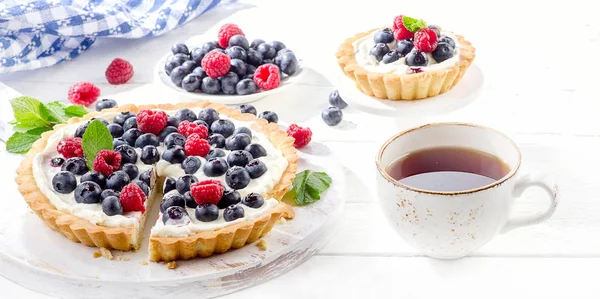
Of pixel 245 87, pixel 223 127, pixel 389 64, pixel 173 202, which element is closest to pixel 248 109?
pixel 245 87

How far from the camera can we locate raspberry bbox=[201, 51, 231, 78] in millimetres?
3133

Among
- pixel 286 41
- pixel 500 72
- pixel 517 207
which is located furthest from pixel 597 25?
pixel 517 207

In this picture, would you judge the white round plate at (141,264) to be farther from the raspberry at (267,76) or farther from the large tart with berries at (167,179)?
the raspberry at (267,76)

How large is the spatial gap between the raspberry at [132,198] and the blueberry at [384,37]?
125cm

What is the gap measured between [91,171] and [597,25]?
8.50 ft

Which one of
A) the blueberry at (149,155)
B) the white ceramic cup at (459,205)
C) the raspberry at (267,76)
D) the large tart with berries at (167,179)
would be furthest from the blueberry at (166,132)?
the white ceramic cup at (459,205)

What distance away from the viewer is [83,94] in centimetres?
317

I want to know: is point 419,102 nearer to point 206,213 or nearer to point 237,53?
point 237,53

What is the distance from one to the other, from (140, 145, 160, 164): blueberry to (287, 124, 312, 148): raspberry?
46 cm

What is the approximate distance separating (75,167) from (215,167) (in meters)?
0.40

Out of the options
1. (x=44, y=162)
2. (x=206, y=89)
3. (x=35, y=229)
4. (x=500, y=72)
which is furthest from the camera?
(x=500, y=72)

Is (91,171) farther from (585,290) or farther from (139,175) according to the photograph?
(585,290)

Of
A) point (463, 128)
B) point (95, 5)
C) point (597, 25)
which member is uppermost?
point (463, 128)

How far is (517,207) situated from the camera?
2.41m
